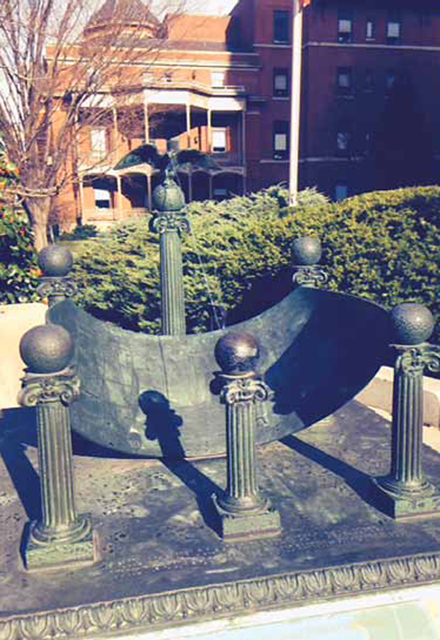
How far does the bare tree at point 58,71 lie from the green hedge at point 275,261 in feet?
14.9

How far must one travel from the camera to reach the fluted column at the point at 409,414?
3.58 m

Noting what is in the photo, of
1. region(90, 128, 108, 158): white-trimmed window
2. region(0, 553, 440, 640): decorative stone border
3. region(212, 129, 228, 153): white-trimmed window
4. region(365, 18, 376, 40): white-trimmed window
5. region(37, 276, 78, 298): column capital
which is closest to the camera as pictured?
region(0, 553, 440, 640): decorative stone border

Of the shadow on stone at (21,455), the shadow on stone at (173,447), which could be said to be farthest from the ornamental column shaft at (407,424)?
the shadow on stone at (21,455)

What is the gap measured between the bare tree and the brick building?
585 inches

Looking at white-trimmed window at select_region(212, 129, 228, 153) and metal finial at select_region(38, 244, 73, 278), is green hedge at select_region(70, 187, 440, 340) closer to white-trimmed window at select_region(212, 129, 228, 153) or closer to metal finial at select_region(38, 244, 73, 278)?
metal finial at select_region(38, 244, 73, 278)

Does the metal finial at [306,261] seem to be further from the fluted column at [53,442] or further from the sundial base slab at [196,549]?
the fluted column at [53,442]

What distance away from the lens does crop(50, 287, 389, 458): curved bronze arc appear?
4449 millimetres

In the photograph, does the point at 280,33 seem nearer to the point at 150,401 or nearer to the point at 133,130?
the point at 133,130

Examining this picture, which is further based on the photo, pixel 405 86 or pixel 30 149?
pixel 405 86

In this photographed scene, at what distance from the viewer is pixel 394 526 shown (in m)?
3.50

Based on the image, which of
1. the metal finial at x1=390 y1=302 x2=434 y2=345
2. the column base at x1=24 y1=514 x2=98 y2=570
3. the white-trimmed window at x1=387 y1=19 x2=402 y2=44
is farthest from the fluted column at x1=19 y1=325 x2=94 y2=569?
the white-trimmed window at x1=387 y1=19 x2=402 y2=44

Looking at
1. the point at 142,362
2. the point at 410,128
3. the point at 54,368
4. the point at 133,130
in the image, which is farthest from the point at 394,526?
the point at 410,128

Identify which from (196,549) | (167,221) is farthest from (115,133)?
(196,549)

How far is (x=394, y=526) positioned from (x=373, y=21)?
118 ft
